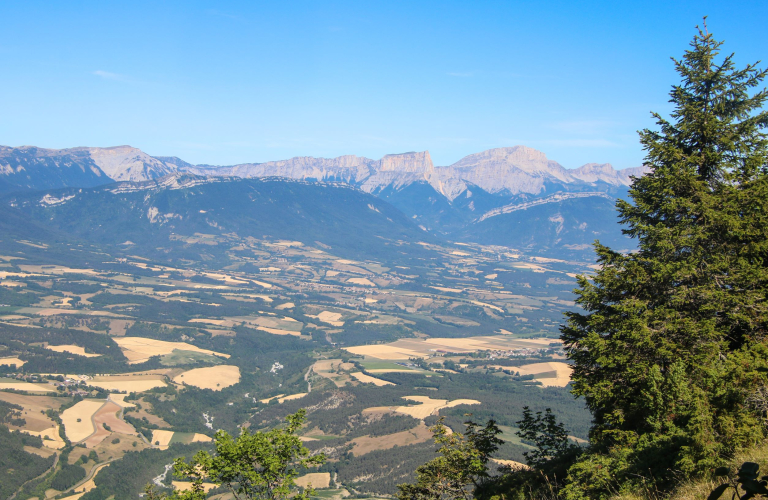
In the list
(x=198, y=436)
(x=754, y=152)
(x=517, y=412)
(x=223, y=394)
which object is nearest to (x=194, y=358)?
(x=223, y=394)

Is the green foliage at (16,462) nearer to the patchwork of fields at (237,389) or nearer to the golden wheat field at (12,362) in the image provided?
the patchwork of fields at (237,389)

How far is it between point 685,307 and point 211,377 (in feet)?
449

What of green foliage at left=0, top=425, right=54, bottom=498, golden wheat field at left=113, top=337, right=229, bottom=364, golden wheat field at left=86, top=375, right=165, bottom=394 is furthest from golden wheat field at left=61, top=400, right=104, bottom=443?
golden wheat field at left=113, top=337, right=229, bottom=364

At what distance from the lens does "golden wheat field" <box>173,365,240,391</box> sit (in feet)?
456

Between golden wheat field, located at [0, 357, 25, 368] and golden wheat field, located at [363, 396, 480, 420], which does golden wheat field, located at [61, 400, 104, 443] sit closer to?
golden wheat field, located at [0, 357, 25, 368]

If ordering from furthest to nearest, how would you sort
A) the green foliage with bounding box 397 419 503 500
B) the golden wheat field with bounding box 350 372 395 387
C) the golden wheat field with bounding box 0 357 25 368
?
1. the golden wheat field with bounding box 350 372 395 387
2. the golden wheat field with bounding box 0 357 25 368
3. the green foliage with bounding box 397 419 503 500

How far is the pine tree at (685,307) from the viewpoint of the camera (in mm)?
19453

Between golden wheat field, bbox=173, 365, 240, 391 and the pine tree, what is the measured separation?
12657cm

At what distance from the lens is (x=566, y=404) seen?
128500 mm

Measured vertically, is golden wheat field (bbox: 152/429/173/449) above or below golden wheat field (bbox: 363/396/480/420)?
below

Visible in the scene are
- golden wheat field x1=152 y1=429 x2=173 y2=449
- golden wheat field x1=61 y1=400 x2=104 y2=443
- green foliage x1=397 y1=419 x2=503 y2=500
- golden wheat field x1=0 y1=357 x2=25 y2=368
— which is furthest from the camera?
golden wheat field x1=0 y1=357 x2=25 y2=368

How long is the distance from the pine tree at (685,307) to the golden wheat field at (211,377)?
127m

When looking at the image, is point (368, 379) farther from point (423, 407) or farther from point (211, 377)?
point (211, 377)

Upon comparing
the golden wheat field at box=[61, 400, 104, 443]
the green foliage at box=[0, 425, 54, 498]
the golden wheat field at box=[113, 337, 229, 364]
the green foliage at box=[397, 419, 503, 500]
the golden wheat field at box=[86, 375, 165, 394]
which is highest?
the green foliage at box=[397, 419, 503, 500]
